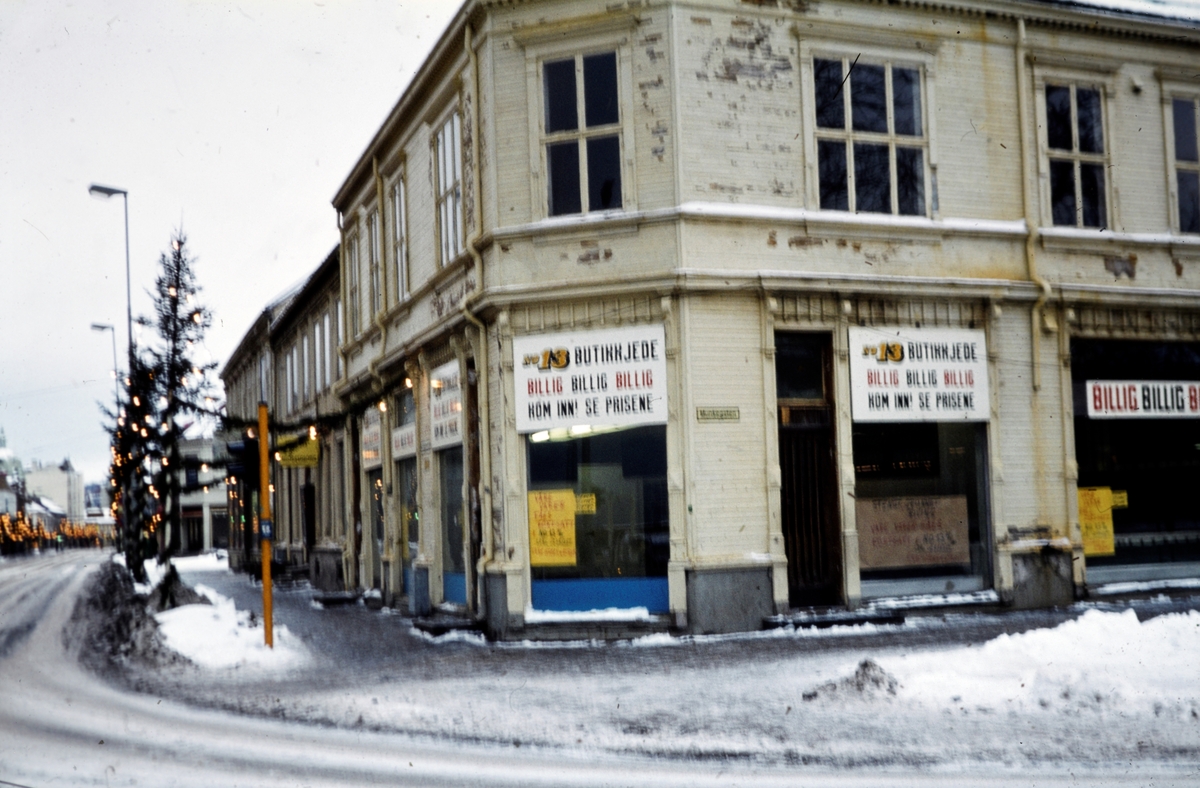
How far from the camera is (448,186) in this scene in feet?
Result: 61.7

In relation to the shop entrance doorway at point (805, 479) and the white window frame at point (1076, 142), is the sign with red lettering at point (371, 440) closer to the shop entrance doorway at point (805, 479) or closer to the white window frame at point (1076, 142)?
the shop entrance doorway at point (805, 479)

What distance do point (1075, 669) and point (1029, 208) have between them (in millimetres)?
8916

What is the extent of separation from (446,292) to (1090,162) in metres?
9.76

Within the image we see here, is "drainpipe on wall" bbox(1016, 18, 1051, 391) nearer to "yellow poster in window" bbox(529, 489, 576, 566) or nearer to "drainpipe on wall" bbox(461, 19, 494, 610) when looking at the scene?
"yellow poster in window" bbox(529, 489, 576, 566)

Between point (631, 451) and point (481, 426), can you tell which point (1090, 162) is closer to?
point (631, 451)

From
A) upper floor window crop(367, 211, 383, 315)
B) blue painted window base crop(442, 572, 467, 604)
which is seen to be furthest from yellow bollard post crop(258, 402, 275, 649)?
upper floor window crop(367, 211, 383, 315)

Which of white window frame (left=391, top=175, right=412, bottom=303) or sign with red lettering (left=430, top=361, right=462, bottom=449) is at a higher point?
white window frame (left=391, top=175, right=412, bottom=303)

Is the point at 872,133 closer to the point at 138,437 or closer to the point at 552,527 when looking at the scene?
the point at 552,527

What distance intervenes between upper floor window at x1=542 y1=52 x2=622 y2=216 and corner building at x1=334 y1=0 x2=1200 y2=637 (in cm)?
4

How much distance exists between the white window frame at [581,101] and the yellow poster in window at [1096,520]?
7891 millimetres

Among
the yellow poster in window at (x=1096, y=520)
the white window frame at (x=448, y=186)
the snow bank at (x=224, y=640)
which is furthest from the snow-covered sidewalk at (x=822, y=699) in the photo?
the white window frame at (x=448, y=186)

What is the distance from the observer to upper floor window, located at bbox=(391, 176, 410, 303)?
21.8 metres

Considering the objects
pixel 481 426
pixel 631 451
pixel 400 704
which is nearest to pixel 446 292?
pixel 481 426

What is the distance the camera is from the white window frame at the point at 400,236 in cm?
2177
